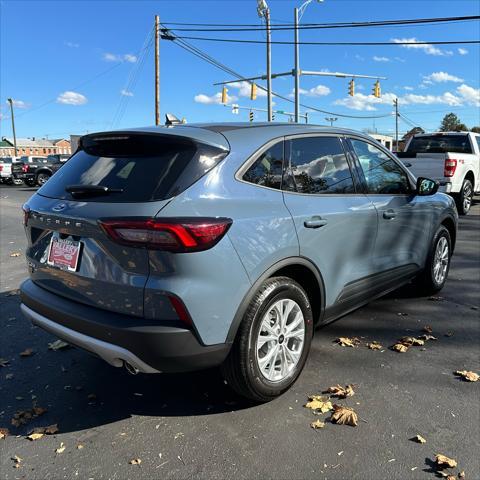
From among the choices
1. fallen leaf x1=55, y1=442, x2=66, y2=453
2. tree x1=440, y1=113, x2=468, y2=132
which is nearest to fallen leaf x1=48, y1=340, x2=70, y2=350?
fallen leaf x1=55, y1=442, x2=66, y2=453

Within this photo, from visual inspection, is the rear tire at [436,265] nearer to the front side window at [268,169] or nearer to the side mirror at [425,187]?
the side mirror at [425,187]

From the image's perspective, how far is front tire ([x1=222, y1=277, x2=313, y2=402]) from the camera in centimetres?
285

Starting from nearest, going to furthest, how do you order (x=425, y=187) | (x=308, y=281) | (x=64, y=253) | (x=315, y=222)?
(x=64, y=253), (x=315, y=222), (x=308, y=281), (x=425, y=187)

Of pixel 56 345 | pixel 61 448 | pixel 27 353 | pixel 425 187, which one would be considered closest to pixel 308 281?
pixel 61 448

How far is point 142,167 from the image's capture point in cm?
281

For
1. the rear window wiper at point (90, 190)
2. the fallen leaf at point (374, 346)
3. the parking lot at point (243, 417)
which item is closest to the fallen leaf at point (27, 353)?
the parking lot at point (243, 417)

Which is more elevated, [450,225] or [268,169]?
[268,169]

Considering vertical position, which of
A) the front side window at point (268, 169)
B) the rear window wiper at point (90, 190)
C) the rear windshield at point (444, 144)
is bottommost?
the rear window wiper at point (90, 190)

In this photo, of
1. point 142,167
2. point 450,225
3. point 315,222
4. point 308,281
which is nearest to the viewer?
point 142,167

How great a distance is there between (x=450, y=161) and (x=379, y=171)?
8.08m

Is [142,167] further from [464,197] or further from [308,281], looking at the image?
[464,197]

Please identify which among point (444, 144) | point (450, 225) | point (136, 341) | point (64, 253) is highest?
point (444, 144)

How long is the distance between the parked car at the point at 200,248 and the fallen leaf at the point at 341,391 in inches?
10.5

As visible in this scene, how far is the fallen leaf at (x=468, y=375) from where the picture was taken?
136 inches
